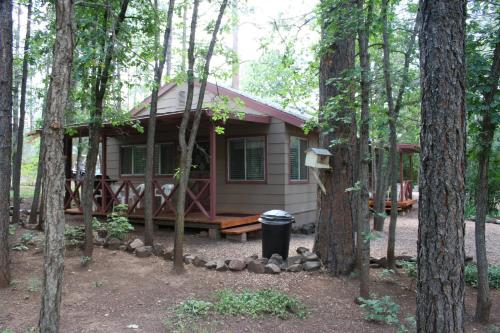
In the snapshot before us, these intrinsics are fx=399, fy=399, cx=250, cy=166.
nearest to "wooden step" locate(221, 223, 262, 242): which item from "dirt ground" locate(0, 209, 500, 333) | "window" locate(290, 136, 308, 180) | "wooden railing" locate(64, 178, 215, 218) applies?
"wooden railing" locate(64, 178, 215, 218)

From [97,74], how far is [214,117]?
7.43ft

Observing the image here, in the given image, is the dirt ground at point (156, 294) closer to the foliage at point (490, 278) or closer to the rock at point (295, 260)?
the foliage at point (490, 278)

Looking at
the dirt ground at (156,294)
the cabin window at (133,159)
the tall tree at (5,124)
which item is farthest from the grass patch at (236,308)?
the cabin window at (133,159)

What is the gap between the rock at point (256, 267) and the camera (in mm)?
6223

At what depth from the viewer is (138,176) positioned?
1288cm

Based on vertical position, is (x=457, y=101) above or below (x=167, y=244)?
above

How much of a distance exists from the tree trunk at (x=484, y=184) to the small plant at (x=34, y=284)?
555 centimetres

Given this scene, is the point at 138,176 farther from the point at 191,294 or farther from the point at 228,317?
the point at 228,317

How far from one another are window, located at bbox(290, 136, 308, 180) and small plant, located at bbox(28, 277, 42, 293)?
22.8ft

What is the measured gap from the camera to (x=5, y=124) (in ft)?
17.7

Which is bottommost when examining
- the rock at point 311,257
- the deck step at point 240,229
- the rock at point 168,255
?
the rock at point 168,255

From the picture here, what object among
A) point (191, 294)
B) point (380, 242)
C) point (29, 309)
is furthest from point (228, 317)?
point (380, 242)

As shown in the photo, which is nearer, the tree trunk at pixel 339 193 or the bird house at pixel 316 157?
the bird house at pixel 316 157

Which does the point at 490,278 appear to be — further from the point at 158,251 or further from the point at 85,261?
the point at 85,261
